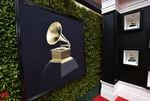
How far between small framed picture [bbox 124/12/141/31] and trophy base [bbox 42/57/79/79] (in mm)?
1439

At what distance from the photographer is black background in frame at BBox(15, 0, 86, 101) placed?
1.11 m

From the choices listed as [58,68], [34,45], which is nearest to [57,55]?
[58,68]

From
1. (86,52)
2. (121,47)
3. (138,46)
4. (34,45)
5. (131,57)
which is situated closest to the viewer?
(34,45)

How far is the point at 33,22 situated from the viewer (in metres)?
1.21

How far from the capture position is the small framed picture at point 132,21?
92.6 inches

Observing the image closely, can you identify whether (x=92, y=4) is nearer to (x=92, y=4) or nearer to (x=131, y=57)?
(x=92, y=4)

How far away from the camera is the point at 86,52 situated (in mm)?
2189

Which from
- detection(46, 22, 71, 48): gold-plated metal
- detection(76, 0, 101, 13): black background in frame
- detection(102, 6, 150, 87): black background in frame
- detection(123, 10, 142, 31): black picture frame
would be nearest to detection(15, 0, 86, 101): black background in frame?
detection(46, 22, 71, 48): gold-plated metal

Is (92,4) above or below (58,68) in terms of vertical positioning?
above

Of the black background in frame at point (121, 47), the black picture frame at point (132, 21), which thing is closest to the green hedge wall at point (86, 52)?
the black background in frame at point (121, 47)

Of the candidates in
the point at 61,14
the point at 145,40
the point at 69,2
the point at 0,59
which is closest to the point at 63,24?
the point at 61,14

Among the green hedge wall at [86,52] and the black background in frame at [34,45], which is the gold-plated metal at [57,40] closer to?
the black background in frame at [34,45]

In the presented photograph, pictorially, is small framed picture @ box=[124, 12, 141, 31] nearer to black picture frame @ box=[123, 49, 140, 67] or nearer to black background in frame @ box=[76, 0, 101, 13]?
black picture frame @ box=[123, 49, 140, 67]

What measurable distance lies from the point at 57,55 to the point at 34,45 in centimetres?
35
